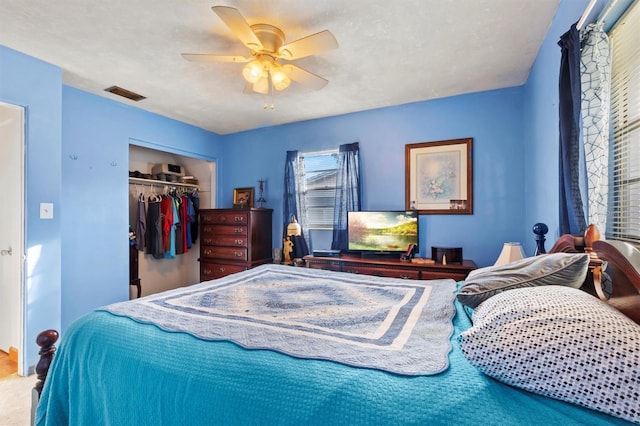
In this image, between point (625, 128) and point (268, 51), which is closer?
point (625, 128)

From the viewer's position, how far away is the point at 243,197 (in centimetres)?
437

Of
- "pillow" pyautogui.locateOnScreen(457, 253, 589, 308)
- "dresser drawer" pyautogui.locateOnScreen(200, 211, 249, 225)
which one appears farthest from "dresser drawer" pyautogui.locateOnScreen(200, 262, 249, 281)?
"pillow" pyautogui.locateOnScreen(457, 253, 589, 308)

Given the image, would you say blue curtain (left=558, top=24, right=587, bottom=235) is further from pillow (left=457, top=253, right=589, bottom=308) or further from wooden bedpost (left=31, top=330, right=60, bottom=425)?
wooden bedpost (left=31, top=330, right=60, bottom=425)

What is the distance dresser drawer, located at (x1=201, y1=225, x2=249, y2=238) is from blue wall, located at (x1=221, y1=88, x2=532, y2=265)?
52.6 inches

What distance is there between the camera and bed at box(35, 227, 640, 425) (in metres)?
0.64

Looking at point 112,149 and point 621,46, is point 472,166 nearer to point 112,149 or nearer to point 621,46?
point 621,46

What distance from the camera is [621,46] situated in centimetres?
133

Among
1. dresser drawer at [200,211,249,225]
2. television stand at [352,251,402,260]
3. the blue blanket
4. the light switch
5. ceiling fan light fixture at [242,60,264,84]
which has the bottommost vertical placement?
television stand at [352,251,402,260]

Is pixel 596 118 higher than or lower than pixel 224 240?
higher

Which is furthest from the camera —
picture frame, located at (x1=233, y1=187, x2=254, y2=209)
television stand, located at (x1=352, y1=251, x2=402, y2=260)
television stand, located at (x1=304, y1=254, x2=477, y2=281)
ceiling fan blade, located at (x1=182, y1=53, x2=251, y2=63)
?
picture frame, located at (x1=233, y1=187, x2=254, y2=209)

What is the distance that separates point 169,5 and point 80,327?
179 cm

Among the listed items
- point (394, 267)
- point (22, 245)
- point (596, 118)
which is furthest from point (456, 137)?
point (22, 245)

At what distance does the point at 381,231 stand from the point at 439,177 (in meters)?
0.87

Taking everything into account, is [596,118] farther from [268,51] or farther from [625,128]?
[268,51]
